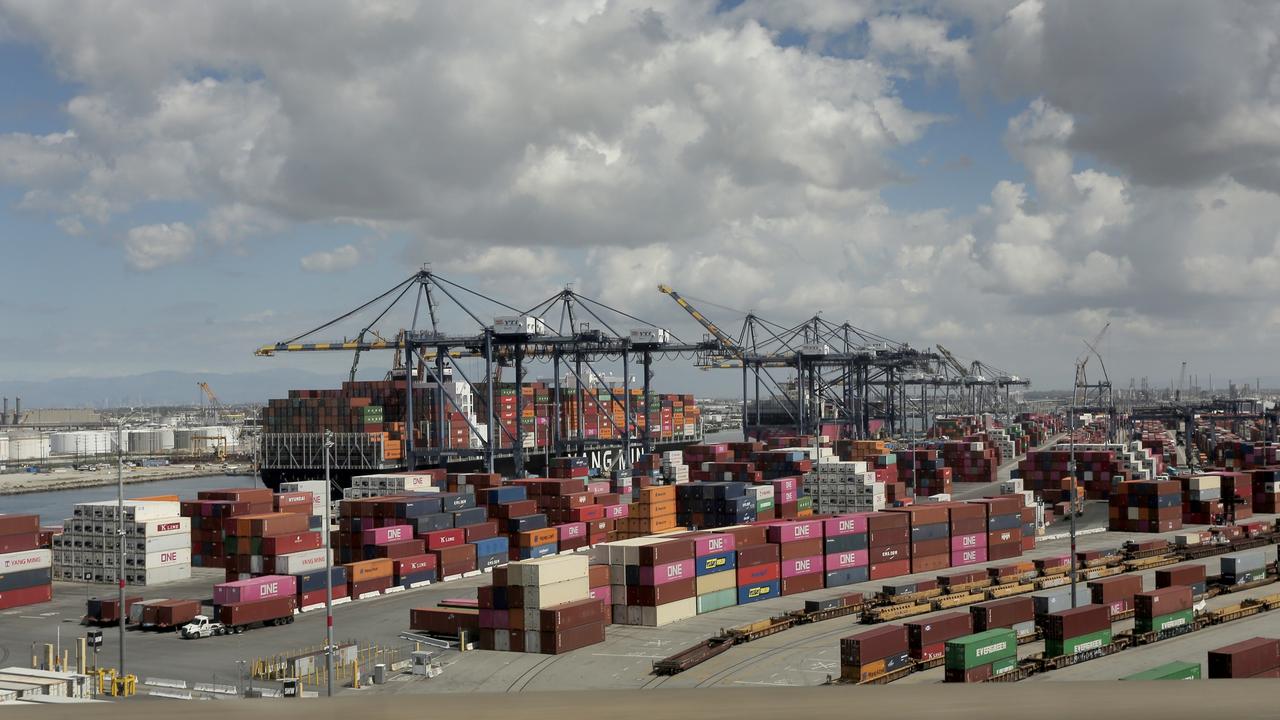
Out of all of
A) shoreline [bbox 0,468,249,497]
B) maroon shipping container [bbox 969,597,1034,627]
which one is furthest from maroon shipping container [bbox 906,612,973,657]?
shoreline [bbox 0,468,249,497]

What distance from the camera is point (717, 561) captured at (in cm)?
3194

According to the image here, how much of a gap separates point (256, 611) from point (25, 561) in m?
10.2

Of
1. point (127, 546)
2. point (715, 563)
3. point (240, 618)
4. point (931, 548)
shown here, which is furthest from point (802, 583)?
point (127, 546)

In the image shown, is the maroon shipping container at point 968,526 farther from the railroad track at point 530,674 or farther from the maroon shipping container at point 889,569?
the railroad track at point 530,674

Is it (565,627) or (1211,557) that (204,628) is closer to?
(565,627)

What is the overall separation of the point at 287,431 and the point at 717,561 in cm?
4820

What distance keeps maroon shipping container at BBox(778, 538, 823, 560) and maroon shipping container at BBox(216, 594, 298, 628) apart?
14.5 meters

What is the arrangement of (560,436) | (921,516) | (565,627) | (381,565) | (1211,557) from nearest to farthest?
(565,627), (381,565), (921,516), (1211,557), (560,436)

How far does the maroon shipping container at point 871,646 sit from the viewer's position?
21.8 meters

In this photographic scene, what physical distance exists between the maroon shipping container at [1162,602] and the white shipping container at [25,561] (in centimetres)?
3246

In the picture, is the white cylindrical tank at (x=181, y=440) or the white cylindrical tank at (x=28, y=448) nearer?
the white cylindrical tank at (x=28, y=448)

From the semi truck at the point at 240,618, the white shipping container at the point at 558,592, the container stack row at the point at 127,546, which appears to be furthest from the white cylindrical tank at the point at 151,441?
the white shipping container at the point at 558,592

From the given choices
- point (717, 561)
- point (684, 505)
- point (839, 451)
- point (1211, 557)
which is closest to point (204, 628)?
point (717, 561)

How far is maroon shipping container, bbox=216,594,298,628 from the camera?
1184 inches
